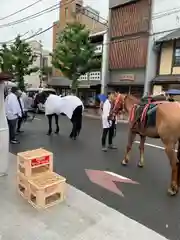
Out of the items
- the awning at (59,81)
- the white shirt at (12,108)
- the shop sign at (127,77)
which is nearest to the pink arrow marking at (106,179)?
the white shirt at (12,108)

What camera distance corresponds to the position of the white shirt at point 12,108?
809 centimetres

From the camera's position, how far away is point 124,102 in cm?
657

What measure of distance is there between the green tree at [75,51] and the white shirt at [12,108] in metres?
12.3

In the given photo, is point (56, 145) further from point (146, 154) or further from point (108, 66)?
point (108, 66)

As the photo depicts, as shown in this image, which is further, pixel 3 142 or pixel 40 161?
pixel 3 142

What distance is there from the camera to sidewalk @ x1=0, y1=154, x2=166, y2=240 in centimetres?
309

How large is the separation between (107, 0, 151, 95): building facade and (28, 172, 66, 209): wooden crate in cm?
1635

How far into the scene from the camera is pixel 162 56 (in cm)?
1814

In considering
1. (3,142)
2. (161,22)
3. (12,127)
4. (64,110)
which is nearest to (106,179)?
(3,142)

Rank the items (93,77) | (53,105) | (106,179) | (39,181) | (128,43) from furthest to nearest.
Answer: (93,77) → (128,43) → (53,105) → (106,179) → (39,181)

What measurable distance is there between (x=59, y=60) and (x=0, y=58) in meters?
12.8

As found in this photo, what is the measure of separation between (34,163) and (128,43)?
58.3 feet

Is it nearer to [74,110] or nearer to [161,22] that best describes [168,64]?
[161,22]

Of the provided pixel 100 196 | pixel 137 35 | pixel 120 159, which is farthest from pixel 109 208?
pixel 137 35
